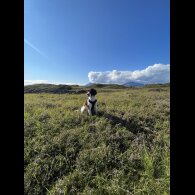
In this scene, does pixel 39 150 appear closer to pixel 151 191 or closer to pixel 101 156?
pixel 101 156

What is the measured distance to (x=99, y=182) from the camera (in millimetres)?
2805

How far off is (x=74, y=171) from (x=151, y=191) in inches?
52.5

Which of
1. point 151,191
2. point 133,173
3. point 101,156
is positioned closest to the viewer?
point 151,191

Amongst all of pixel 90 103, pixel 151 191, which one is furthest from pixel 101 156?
pixel 90 103

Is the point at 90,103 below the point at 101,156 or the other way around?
the other way around
